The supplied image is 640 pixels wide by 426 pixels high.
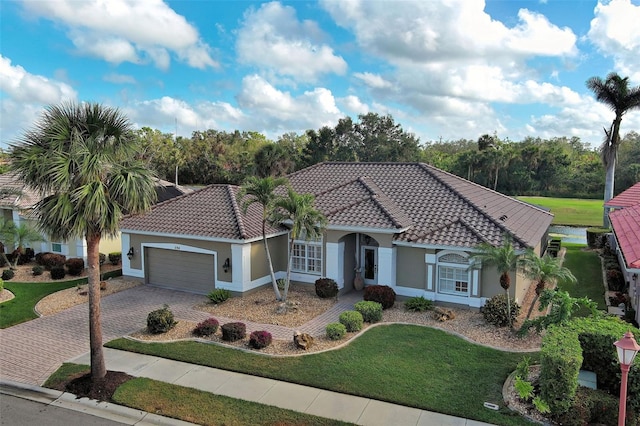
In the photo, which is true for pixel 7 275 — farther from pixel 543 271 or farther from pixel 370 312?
pixel 543 271

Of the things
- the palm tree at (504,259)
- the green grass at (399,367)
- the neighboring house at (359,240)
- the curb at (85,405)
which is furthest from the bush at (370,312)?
the curb at (85,405)

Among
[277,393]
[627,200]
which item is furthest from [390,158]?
[277,393]

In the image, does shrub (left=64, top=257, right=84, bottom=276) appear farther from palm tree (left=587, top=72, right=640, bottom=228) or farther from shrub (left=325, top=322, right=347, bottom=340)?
palm tree (left=587, top=72, right=640, bottom=228)

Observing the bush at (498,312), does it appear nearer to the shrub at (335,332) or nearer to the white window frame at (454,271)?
the white window frame at (454,271)

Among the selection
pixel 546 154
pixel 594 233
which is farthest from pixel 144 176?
pixel 546 154

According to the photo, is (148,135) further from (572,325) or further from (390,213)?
(572,325)

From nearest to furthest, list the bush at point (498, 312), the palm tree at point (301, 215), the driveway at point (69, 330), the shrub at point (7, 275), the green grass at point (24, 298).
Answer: the driveway at point (69, 330) < the bush at point (498, 312) < the palm tree at point (301, 215) < the green grass at point (24, 298) < the shrub at point (7, 275)
